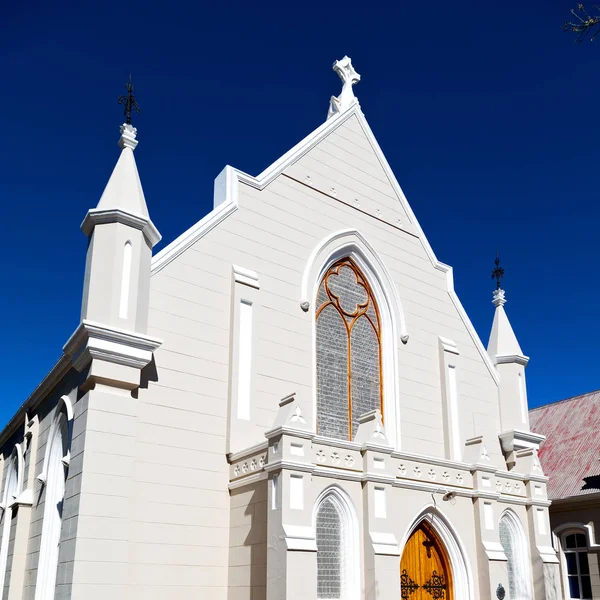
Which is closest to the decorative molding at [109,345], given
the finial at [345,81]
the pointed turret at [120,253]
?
the pointed turret at [120,253]

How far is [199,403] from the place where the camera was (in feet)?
49.0

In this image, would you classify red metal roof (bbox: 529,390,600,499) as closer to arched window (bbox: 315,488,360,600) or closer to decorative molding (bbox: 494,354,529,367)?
decorative molding (bbox: 494,354,529,367)

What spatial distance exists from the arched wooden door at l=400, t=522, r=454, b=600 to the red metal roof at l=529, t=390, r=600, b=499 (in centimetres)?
823

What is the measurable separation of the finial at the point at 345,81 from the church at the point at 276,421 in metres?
0.95

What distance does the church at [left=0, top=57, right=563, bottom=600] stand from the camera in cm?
1316

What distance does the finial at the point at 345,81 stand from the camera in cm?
2197

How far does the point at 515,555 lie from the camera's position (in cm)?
1775

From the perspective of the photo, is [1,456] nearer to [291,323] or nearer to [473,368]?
[291,323]

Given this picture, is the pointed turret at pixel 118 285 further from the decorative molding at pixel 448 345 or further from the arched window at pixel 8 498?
the decorative molding at pixel 448 345

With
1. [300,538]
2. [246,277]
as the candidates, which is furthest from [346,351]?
[300,538]

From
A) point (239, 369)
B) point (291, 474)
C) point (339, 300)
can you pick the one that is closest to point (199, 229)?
point (239, 369)

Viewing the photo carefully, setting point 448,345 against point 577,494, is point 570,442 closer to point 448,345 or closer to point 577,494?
point 577,494

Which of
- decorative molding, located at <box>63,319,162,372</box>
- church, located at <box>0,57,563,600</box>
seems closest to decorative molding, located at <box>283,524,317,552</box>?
church, located at <box>0,57,563,600</box>

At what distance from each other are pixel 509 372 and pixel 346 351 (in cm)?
608
